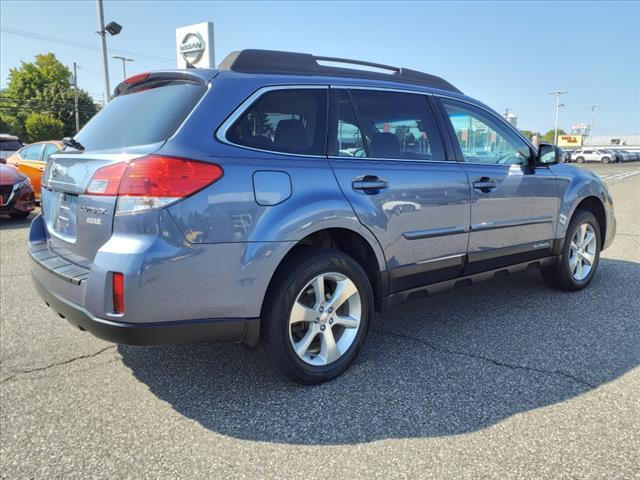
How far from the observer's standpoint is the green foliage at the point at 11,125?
54.8 m

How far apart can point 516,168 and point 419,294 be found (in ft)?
4.82

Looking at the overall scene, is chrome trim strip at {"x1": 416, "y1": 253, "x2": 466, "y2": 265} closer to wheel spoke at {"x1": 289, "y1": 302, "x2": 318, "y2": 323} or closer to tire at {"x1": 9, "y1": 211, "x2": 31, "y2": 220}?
wheel spoke at {"x1": 289, "y1": 302, "x2": 318, "y2": 323}

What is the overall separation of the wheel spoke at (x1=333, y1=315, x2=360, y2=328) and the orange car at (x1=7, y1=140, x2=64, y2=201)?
985 cm

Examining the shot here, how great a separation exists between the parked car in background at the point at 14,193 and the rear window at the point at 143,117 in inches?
283

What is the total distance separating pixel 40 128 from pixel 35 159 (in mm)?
49685

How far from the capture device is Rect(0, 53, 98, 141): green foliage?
199 feet

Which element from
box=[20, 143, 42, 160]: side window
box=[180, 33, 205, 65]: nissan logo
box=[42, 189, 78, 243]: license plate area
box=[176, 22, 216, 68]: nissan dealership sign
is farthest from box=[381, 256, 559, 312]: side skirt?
box=[180, 33, 205, 65]: nissan logo

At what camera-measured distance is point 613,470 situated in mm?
2221

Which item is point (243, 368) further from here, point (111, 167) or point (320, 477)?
point (111, 167)

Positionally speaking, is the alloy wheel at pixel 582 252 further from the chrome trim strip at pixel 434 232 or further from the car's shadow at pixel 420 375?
the chrome trim strip at pixel 434 232

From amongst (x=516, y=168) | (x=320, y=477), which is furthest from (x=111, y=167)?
(x=516, y=168)

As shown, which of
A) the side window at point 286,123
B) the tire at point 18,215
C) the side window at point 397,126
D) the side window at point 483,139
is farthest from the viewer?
the tire at point 18,215

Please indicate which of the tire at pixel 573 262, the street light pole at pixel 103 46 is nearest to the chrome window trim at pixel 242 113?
the tire at pixel 573 262

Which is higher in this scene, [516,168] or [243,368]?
[516,168]
